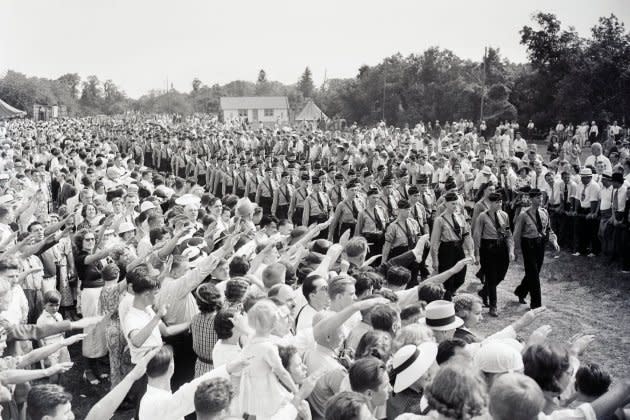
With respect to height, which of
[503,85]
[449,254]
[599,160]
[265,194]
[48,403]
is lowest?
[449,254]

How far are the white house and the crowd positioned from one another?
84.1 meters

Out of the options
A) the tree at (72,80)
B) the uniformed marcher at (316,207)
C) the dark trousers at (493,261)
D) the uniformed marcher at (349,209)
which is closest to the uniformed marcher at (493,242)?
the dark trousers at (493,261)

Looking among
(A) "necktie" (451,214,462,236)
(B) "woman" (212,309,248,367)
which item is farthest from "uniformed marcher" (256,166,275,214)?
(B) "woman" (212,309,248,367)

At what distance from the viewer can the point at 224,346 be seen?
4496 mm

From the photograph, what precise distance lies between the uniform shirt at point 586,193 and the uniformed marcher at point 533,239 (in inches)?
142

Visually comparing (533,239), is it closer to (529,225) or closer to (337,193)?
(529,225)

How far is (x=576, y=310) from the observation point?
922 centimetres

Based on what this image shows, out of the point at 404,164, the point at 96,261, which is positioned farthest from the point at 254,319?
the point at 404,164

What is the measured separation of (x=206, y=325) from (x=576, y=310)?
21.4ft

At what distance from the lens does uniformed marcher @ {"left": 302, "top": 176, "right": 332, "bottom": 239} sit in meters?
12.1

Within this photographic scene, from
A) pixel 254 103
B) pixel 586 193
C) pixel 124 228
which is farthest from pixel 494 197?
pixel 254 103

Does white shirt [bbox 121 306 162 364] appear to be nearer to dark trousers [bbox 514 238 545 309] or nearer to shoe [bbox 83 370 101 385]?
shoe [bbox 83 370 101 385]

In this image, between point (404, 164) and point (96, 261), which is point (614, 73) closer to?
point (404, 164)

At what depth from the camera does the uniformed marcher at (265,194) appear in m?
15.6
